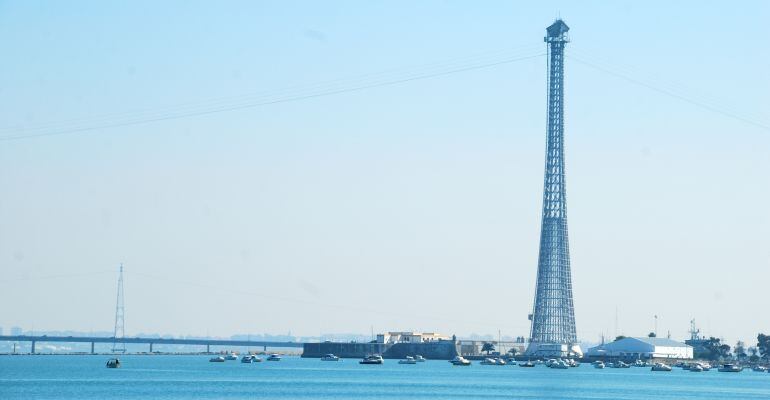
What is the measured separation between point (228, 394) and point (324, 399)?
965 centimetres

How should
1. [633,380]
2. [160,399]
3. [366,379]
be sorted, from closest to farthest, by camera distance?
[160,399], [366,379], [633,380]

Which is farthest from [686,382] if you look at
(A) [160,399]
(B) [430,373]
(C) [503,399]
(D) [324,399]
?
(A) [160,399]

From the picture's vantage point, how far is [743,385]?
17625 centimetres

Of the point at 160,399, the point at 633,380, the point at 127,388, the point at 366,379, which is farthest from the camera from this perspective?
the point at 633,380

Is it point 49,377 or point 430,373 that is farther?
point 430,373

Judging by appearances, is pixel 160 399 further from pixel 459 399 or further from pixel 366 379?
pixel 366 379

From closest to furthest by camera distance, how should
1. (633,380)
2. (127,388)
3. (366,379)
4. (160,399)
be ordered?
1. (160,399)
2. (127,388)
3. (366,379)
4. (633,380)

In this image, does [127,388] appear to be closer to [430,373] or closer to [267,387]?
[267,387]

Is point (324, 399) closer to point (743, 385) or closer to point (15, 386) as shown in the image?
point (15, 386)

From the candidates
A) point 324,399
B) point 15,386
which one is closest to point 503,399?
point 324,399

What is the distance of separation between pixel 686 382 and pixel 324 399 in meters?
68.5

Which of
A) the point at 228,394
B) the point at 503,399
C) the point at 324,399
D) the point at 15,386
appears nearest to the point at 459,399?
the point at 503,399

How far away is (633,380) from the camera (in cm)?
18038

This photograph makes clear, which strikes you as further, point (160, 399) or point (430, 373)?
point (430, 373)
